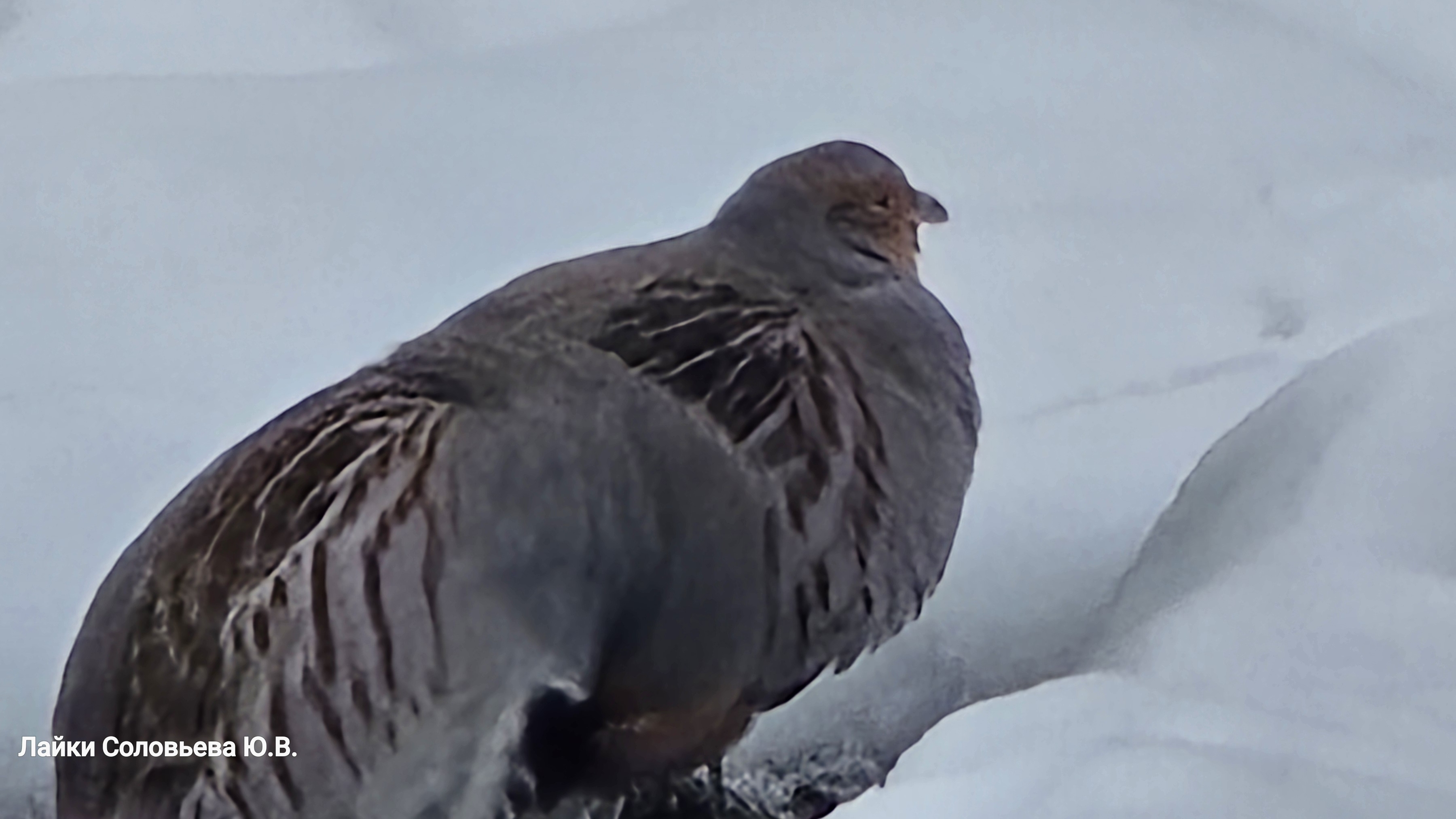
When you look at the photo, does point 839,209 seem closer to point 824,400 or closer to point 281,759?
point 824,400

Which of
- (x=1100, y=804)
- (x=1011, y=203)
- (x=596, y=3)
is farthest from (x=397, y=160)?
(x=1100, y=804)

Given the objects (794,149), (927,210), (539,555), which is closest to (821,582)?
(539,555)

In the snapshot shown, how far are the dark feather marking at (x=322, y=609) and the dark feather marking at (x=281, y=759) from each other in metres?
0.03

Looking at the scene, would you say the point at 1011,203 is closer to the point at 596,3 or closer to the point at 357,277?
the point at 596,3

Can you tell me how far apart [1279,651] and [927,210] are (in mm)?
496

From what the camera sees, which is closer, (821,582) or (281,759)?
(281,759)

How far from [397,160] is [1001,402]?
2.46 feet

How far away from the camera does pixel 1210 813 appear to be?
1118 mm

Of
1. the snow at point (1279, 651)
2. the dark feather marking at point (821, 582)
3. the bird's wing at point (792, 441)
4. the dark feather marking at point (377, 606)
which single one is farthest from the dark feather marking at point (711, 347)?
the snow at point (1279, 651)

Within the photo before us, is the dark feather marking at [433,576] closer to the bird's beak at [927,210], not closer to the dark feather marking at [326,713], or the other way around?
the dark feather marking at [326,713]

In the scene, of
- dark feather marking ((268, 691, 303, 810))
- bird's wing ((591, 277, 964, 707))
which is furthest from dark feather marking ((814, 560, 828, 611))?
dark feather marking ((268, 691, 303, 810))

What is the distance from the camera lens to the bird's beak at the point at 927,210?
4.61 feet

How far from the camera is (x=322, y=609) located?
0.95 meters

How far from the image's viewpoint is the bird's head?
1287 millimetres
